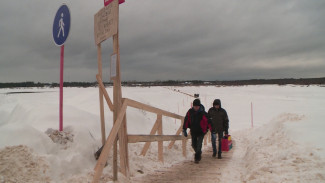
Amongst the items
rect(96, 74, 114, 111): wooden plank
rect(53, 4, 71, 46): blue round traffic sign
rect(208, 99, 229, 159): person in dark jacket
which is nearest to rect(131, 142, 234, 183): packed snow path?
rect(208, 99, 229, 159): person in dark jacket

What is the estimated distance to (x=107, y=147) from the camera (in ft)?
12.8

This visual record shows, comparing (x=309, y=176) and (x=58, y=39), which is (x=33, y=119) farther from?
(x=309, y=176)

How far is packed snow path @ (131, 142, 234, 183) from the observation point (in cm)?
491

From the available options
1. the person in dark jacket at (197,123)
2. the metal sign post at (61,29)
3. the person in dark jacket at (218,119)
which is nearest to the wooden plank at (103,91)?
the metal sign post at (61,29)

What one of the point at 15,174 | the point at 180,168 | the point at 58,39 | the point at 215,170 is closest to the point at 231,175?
the point at 215,170

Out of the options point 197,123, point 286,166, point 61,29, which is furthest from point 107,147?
point 197,123

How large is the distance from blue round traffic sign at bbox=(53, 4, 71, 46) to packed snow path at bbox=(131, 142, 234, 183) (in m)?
3.00

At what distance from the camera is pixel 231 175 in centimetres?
530

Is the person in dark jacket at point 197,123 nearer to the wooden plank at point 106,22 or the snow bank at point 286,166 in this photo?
the snow bank at point 286,166

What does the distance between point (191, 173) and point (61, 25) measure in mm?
4012

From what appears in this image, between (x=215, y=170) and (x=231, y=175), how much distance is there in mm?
486

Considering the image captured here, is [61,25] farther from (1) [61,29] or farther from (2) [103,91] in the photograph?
(2) [103,91]

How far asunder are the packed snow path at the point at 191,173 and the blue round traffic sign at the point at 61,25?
9.84ft

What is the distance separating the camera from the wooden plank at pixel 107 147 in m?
3.79
